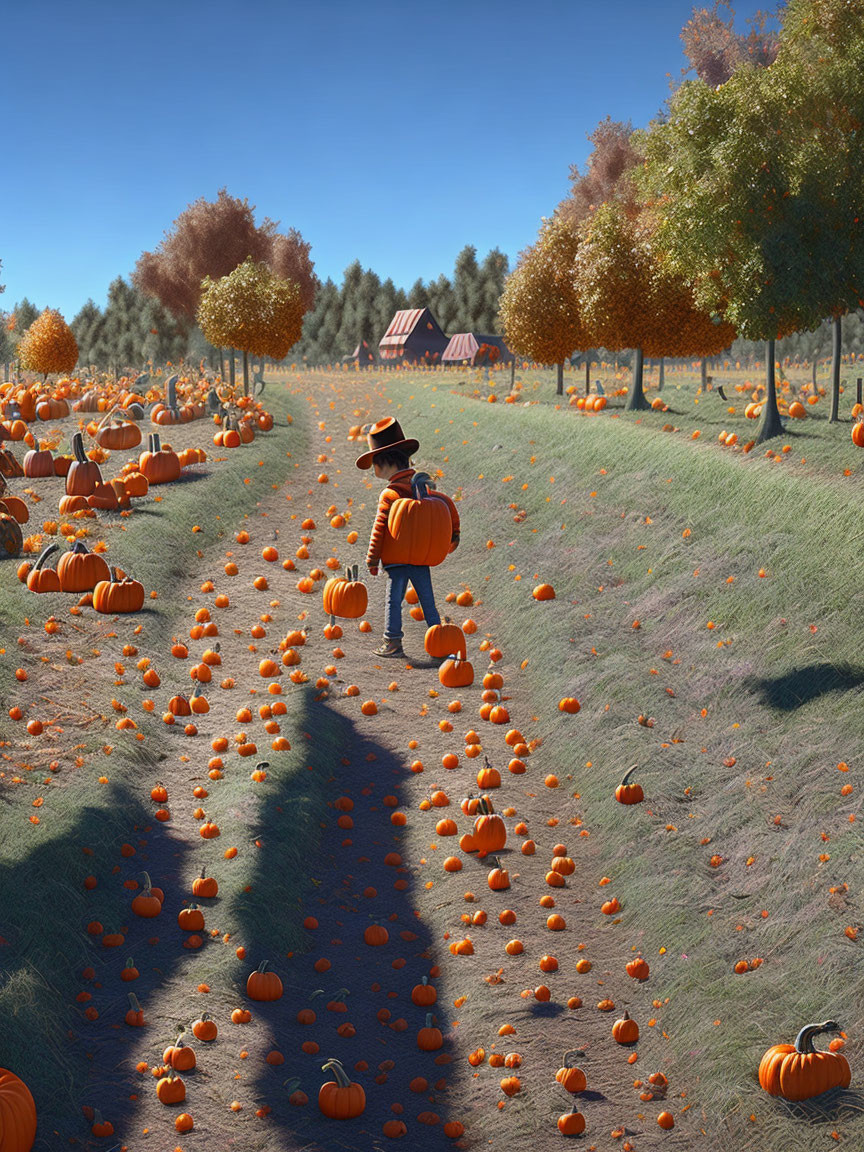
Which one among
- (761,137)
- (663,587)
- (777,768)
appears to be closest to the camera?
(777,768)

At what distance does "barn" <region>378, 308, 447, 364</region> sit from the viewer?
84875 millimetres

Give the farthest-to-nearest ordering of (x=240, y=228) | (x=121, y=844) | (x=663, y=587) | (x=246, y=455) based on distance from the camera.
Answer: (x=240, y=228), (x=246, y=455), (x=663, y=587), (x=121, y=844)

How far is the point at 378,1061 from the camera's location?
23.7 feet

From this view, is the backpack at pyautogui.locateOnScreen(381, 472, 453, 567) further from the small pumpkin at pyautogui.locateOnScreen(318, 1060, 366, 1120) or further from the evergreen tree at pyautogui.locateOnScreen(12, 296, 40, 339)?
the evergreen tree at pyautogui.locateOnScreen(12, 296, 40, 339)

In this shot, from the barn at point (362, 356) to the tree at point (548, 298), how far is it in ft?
186

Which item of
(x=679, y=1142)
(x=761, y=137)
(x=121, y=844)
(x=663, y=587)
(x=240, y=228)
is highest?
(x=240, y=228)

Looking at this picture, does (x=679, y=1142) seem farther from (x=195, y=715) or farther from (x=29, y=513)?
(x=29, y=513)

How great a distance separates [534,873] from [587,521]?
9452 millimetres

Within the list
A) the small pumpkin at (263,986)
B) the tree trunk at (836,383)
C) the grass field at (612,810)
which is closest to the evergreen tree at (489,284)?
the tree trunk at (836,383)

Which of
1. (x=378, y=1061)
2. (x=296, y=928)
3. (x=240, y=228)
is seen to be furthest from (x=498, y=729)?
(x=240, y=228)

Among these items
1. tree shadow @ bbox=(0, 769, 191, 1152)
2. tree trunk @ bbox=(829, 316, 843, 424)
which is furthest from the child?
tree trunk @ bbox=(829, 316, 843, 424)

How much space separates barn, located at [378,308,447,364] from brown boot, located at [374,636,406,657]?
233ft

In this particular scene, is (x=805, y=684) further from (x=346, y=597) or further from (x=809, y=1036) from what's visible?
(x=346, y=597)

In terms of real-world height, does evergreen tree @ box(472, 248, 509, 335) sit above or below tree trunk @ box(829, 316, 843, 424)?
above
